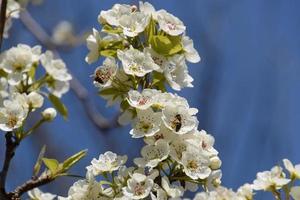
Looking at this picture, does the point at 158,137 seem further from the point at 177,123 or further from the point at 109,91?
the point at 109,91

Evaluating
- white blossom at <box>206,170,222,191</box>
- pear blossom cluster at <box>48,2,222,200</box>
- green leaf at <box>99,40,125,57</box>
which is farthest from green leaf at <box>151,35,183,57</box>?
white blossom at <box>206,170,222,191</box>

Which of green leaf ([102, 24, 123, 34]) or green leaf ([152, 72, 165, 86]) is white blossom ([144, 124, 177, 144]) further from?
green leaf ([102, 24, 123, 34])

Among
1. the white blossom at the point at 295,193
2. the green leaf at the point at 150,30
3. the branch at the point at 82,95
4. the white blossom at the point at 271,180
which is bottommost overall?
the white blossom at the point at 295,193

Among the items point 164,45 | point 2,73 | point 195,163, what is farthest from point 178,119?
point 2,73

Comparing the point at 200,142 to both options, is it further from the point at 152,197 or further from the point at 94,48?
the point at 94,48

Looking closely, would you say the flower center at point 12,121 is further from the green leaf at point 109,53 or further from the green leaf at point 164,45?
the green leaf at point 164,45

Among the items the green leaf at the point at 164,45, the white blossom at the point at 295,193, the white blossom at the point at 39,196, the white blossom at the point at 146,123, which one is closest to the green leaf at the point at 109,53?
the green leaf at the point at 164,45
